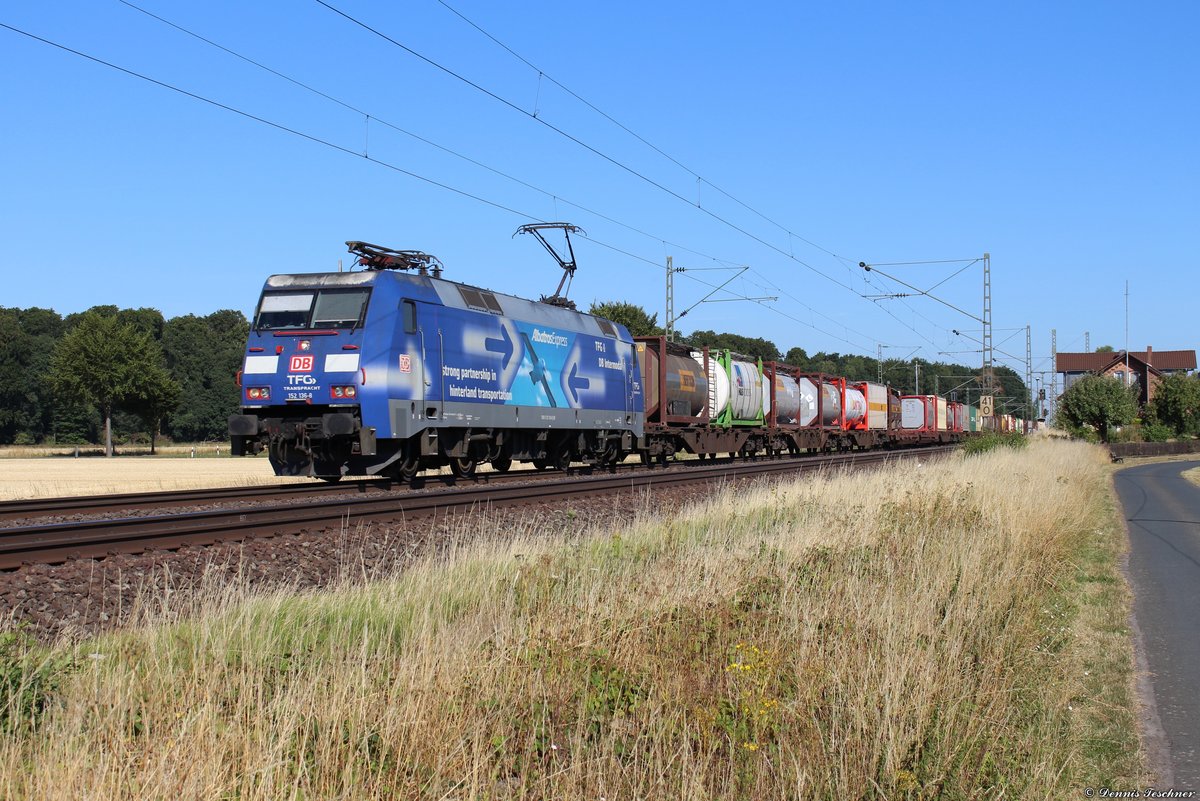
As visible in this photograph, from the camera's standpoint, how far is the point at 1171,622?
10.1m

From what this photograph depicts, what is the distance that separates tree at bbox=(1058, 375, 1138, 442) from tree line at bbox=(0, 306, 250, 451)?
60.0 m

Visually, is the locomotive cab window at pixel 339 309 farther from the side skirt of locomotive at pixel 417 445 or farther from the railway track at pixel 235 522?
the railway track at pixel 235 522

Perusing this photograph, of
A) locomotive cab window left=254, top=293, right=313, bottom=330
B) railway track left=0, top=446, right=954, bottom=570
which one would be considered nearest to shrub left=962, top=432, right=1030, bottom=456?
railway track left=0, top=446, right=954, bottom=570

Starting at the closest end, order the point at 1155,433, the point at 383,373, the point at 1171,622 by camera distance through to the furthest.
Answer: the point at 1171,622 → the point at 383,373 → the point at 1155,433

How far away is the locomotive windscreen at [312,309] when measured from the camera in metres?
17.5

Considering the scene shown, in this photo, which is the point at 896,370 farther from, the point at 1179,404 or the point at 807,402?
the point at 807,402

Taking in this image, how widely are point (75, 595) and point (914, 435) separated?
173 ft

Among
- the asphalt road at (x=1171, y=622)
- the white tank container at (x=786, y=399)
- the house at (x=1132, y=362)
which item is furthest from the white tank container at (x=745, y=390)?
the house at (x=1132, y=362)

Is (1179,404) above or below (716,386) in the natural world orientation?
above

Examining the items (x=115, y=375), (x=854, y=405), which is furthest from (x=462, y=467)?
(x=115, y=375)

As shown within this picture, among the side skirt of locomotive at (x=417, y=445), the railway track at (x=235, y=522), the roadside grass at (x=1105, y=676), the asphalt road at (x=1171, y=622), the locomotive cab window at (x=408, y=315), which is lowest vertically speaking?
the asphalt road at (x=1171, y=622)

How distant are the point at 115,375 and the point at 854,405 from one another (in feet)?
168

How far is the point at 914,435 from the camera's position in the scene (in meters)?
56.2

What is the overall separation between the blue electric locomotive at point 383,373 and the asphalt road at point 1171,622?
1173 centimetres
